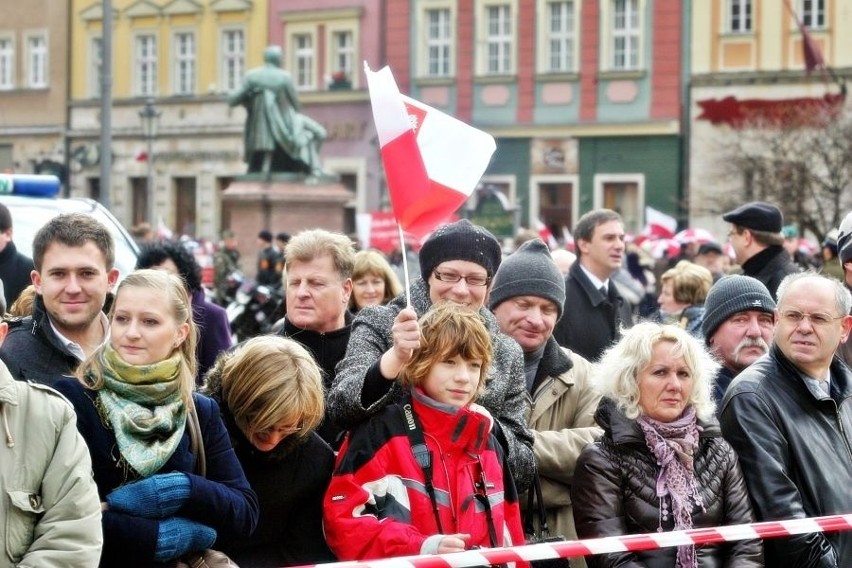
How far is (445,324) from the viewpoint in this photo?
5117mm

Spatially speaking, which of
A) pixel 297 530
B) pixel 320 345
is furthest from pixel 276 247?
pixel 297 530

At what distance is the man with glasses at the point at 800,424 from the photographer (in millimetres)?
5465

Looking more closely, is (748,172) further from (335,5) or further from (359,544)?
(359,544)

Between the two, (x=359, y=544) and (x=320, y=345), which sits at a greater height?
(x=320, y=345)

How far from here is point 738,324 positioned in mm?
6656

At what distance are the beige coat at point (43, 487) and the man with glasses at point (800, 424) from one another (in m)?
2.42

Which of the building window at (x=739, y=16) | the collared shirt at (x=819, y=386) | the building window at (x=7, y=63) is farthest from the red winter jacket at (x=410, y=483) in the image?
the building window at (x=7, y=63)

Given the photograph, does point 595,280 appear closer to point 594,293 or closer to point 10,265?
point 594,293

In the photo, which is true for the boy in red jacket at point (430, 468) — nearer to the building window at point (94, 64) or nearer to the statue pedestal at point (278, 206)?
the statue pedestal at point (278, 206)

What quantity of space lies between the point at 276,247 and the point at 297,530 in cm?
1685

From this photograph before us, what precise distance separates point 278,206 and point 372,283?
1761cm

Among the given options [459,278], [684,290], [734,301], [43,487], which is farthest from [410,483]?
[684,290]

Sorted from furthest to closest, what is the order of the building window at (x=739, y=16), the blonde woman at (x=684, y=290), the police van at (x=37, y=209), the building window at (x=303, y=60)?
the building window at (x=303, y=60), the building window at (x=739, y=16), the blonde woman at (x=684, y=290), the police van at (x=37, y=209)

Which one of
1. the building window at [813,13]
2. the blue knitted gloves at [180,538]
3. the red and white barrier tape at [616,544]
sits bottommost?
the red and white barrier tape at [616,544]
